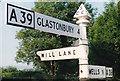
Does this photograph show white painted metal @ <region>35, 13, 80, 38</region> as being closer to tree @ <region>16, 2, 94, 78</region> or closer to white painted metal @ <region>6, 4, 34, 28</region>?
white painted metal @ <region>6, 4, 34, 28</region>

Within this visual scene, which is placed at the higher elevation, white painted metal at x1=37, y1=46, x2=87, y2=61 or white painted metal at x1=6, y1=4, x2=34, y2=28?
white painted metal at x1=6, y1=4, x2=34, y2=28

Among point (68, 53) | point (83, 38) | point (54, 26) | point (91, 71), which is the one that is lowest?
point (91, 71)

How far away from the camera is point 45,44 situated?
13.5m

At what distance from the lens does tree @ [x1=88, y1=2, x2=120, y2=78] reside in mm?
12582

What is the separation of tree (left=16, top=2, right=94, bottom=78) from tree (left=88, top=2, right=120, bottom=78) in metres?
1.13

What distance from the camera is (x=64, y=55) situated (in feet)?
10.6

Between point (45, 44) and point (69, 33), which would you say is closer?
point (69, 33)

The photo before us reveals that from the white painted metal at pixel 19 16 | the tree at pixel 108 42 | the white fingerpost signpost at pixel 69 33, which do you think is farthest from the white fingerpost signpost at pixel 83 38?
the tree at pixel 108 42

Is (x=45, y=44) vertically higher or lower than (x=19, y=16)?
lower

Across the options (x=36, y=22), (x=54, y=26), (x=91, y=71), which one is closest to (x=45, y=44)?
(x=91, y=71)

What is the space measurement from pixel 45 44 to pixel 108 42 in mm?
2934

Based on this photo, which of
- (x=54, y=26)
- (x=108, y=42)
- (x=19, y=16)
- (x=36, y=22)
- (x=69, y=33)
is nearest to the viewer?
(x=19, y=16)

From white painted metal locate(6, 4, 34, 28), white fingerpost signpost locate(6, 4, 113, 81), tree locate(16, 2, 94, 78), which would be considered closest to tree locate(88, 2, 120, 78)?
tree locate(16, 2, 94, 78)

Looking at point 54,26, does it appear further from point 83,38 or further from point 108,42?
point 108,42
